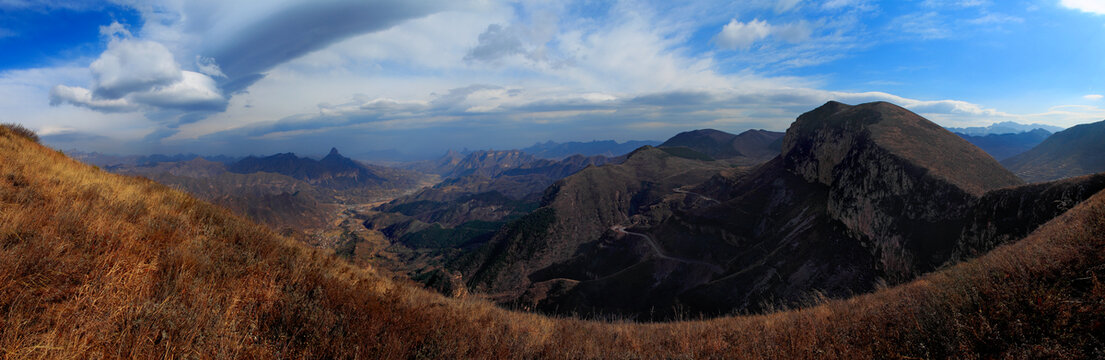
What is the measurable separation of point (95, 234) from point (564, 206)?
130333mm

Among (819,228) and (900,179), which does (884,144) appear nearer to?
(900,179)

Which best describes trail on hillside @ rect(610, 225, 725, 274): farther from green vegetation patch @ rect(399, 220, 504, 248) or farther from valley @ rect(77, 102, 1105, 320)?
green vegetation patch @ rect(399, 220, 504, 248)

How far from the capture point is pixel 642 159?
587ft

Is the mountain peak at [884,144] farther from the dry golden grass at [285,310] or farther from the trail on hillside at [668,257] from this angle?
the dry golden grass at [285,310]

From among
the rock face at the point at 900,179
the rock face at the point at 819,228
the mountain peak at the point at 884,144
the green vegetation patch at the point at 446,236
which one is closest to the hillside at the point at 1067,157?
the mountain peak at the point at 884,144

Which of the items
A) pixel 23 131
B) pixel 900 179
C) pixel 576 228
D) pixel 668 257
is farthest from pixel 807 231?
pixel 576 228

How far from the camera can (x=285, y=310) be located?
471cm

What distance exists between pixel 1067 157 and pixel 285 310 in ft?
847

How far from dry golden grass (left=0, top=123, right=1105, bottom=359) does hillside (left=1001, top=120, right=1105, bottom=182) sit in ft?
604

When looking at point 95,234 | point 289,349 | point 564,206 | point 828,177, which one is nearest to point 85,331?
point 289,349

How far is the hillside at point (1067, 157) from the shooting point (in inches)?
4964

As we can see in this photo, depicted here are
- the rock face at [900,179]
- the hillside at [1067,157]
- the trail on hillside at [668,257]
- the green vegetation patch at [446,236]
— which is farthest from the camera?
the green vegetation patch at [446,236]

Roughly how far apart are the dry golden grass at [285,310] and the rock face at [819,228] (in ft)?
15.3

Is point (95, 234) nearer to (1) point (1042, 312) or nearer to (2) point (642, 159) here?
(1) point (1042, 312)
